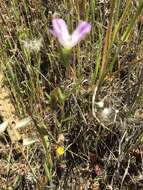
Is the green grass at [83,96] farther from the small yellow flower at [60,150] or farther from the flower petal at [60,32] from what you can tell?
the flower petal at [60,32]

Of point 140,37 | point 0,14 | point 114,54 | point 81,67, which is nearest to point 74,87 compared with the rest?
point 81,67

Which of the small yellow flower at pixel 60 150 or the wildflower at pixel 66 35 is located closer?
the wildflower at pixel 66 35

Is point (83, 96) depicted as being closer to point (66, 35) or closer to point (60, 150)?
point (60, 150)

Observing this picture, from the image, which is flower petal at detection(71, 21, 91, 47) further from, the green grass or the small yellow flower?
the small yellow flower

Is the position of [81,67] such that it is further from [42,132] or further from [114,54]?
[42,132]

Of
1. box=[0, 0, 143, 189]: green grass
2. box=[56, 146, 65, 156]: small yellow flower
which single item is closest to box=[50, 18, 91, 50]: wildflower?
box=[0, 0, 143, 189]: green grass

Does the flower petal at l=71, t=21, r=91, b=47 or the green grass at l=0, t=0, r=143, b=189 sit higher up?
the flower petal at l=71, t=21, r=91, b=47

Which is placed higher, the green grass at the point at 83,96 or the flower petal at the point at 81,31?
the flower petal at the point at 81,31

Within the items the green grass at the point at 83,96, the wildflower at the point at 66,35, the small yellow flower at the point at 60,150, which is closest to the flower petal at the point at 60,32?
the wildflower at the point at 66,35

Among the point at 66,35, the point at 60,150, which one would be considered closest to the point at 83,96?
the point at 60,150
